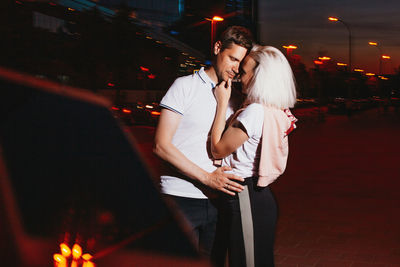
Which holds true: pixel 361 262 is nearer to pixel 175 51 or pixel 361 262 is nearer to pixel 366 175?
pixel 366 175

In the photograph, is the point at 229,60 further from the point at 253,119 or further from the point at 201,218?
the point at 201,218

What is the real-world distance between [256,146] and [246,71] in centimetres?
41

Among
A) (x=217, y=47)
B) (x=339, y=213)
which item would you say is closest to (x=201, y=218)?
(x=217, y=47)

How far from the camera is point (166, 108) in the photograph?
2.66 metres

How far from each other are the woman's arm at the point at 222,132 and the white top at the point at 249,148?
0.04 m

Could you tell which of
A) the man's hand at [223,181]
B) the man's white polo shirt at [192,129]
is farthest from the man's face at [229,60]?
the man's hand at [223,181]

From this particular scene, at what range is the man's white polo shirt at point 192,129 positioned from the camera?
2.70 m

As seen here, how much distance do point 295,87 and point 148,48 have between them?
5462 cm

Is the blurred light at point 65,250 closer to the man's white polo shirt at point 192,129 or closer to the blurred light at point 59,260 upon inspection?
the blurred light at point 59,260

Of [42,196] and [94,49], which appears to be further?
[94,49]

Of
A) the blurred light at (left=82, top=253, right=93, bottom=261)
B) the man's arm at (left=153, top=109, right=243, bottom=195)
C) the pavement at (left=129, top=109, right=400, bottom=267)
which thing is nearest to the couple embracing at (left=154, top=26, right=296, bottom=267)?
the man's arm at (left=153, top=109, right=243, bottom=195)

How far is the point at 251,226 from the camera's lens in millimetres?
2621

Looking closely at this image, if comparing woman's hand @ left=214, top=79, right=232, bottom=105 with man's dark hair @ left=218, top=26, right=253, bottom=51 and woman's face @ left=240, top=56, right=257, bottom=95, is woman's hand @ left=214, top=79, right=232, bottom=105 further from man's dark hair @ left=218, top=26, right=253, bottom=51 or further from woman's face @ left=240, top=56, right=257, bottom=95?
man's dark hair @ left=218, top=26, right=253, bottom=51

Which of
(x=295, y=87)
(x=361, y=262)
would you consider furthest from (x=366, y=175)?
(x=295, y=87)
